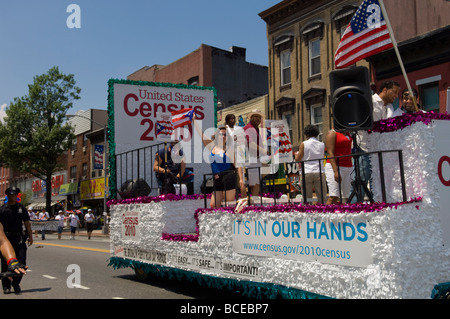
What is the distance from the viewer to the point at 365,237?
433cm

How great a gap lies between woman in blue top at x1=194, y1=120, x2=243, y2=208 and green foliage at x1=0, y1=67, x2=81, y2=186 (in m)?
36.9

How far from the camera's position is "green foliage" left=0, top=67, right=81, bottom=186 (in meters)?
41.6

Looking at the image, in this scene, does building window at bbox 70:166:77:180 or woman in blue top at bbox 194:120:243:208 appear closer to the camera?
woman in blue top at bbox 194:120:243:208

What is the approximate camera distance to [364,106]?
4.87 m

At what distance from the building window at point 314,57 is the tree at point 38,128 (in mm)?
25398

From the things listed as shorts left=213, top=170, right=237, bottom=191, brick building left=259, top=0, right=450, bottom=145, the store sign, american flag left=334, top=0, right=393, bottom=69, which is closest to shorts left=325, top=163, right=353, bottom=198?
Result: shorts left=213, top=170, right=237, bottom=191

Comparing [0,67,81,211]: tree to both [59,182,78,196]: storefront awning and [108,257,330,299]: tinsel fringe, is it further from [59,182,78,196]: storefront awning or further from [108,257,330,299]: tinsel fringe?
[108,257,330,299]: tinsel fringe

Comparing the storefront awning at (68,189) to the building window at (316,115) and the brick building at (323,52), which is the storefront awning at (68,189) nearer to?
the brick building at (323,52)

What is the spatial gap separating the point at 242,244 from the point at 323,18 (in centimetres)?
1982

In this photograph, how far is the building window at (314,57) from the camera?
23781 millimetres

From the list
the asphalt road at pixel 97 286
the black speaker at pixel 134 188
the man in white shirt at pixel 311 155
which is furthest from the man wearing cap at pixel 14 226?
the man in white shirt at pixel 311 155

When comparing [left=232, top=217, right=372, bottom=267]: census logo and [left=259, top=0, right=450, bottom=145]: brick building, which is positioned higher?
[left=259, top=0, right=450, bottom=145]: brick building

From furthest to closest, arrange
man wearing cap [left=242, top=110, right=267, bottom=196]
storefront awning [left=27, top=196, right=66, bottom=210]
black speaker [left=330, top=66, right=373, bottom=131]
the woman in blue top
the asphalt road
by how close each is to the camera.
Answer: storefront awning [left=27, top=196, right=66, bottom=210] → the asphalt road → man wearing cap [left=242, top=110, right=267, bottom=196] → the woman in blue top → black speaker [left=330, top=66, right=373, bottom=131]
